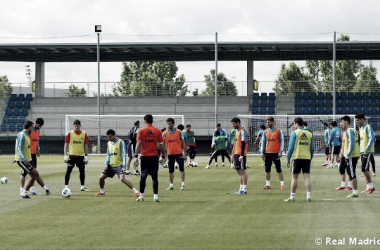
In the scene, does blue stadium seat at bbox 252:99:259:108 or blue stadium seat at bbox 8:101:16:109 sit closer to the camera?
blue stadium seat at bbox 252:99:259:108

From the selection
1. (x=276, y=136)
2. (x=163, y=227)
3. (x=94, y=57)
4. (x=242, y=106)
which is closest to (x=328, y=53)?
(x=242, y=106)

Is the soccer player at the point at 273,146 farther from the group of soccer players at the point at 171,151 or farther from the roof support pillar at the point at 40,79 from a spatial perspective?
the roof support pillar at the point at 40,79

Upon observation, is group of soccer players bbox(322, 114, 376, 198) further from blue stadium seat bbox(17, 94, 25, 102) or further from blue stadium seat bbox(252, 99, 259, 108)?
blue stadium seat bbox(17, 94, 25, 102)

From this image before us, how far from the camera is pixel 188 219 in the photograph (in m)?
14.4

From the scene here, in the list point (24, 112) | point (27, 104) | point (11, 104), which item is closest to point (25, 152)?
point (24, 112)

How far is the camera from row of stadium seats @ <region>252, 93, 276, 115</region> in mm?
60594

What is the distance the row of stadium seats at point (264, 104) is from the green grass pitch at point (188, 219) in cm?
3855

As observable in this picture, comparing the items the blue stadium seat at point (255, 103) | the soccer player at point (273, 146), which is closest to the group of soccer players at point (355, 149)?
the soccer player at point (273, 146)

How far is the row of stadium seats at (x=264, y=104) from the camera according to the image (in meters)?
60.6

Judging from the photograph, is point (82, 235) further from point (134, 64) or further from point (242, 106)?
point (134, 64)

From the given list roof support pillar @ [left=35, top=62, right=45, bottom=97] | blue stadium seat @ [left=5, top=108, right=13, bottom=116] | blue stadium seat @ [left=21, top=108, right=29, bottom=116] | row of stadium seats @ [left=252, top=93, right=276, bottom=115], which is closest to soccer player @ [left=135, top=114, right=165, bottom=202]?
row of stadium seats @ [left=252, top=93, right=276, bottom=115]

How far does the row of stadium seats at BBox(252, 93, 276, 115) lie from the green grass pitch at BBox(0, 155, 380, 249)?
1518 inches

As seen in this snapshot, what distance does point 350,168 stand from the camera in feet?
62.0

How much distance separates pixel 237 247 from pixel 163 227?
8.31 ft
